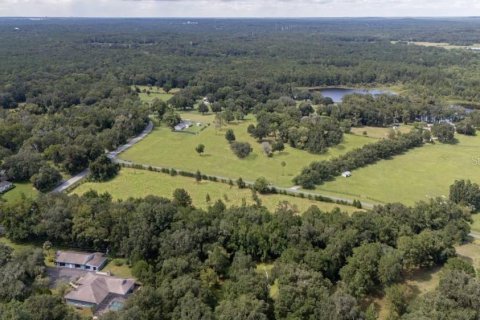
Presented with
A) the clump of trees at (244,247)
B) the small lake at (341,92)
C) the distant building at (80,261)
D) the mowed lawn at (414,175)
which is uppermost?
the clump of trees at (244,247)

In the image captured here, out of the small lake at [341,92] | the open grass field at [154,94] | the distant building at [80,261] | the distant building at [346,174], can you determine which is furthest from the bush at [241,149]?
the small lake at [341,92]

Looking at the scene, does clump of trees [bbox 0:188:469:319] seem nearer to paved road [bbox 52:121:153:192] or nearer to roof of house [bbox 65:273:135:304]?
roof of house [bbox 65:273:135:304]

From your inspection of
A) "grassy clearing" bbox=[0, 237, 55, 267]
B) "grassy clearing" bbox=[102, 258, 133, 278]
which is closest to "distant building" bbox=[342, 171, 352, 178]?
"grassy clearing" bbox=[102, 258, 133, 278]

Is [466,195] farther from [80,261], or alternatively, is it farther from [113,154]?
[113,154]

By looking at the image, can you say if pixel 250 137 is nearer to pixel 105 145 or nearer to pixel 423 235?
pixel 105 145

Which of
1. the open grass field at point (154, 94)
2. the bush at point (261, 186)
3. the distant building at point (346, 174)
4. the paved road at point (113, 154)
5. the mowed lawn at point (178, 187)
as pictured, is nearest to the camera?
the mowed lawn at point (178, 187)

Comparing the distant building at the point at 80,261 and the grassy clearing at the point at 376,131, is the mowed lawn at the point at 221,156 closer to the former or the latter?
the grassy clearing at the point at 376,131

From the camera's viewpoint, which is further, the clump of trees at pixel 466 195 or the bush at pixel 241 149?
the bush at pixel 241 149
